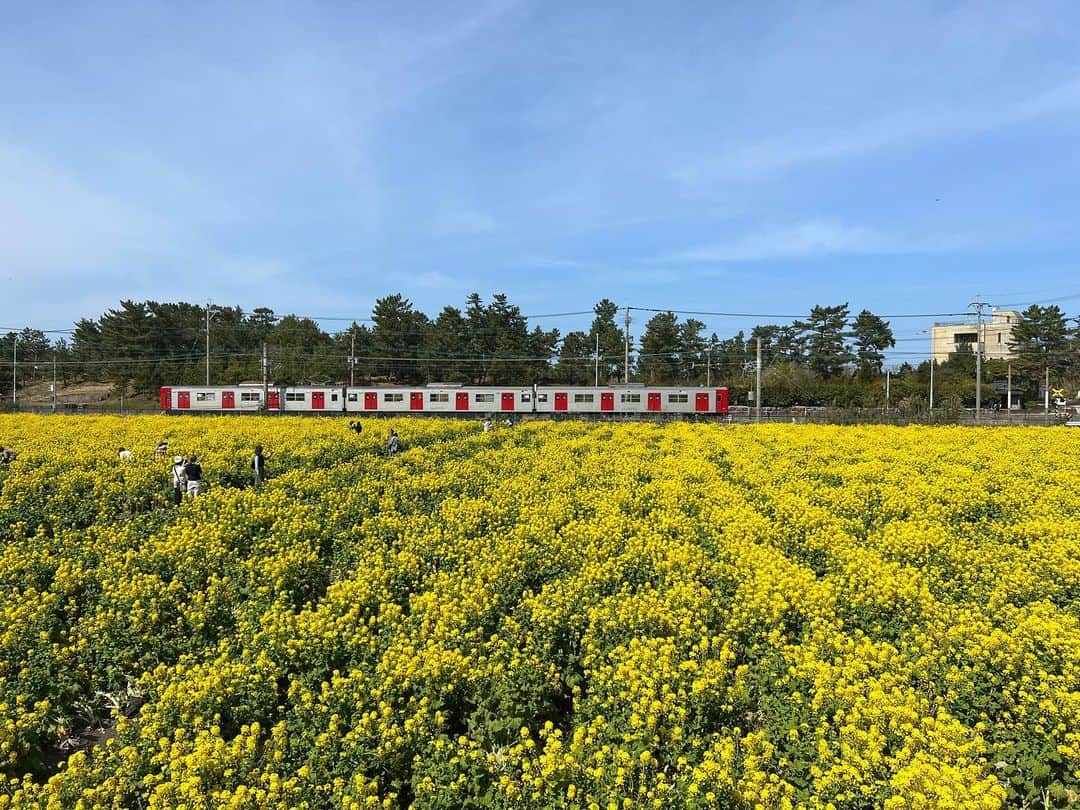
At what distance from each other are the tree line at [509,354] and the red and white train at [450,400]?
17.4 meters

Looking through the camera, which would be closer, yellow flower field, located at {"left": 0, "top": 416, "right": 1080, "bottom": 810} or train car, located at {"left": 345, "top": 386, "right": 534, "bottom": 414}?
yellow flower field, located at {"left": 0, "top": 416, "right": 1080, "bottom": 810}

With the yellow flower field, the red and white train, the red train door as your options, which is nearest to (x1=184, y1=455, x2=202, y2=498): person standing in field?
the yellow flower field

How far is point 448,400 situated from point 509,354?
2169 centimetres

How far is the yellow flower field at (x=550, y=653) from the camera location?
3.72 meters

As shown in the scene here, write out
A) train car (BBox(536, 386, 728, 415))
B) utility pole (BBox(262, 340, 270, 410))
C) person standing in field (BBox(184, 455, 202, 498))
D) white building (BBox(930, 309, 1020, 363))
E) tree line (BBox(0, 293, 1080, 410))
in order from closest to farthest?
person standing in field (BBox(184, 455, 202, 498)), utility pole (BBox(262, 340, 270, 410)), train car (BBox(536, 386, 728, 415)), tree line (BBox(0, 293, 1080, 410)), white building (BBox(930, 309, 1020, 363))

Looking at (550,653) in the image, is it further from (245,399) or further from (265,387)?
(245,399)

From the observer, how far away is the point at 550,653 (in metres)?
5.42

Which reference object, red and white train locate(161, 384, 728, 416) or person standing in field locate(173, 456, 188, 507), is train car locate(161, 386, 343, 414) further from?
person standing in field locate(173, 456, 188, 507)

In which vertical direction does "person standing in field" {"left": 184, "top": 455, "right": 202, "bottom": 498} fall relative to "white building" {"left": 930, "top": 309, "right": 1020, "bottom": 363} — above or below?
below

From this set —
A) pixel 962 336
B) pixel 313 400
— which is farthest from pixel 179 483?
pixel 962 336

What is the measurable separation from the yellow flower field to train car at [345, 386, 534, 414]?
1296 inches

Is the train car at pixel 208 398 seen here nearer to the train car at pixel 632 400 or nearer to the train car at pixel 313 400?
the train car at pixel 313 400

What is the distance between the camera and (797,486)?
11.6 metres

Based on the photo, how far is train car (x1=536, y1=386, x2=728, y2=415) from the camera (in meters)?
43.3
